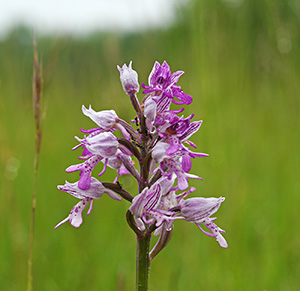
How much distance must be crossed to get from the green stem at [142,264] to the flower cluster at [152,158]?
20 mm

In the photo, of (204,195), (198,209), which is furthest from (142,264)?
(204,195)

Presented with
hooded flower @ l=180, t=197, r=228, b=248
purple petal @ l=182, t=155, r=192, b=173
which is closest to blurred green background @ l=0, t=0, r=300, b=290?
hooded flower @ l=180, t=197, r=228, b=248

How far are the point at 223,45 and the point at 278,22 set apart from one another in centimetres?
36

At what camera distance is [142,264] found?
904 millimetres

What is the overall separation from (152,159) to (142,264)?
21cm

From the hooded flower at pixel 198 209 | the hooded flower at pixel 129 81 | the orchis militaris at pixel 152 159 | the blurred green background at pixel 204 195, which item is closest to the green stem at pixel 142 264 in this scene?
the orchis militaris at pixel 152 159

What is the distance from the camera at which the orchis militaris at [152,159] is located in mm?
921

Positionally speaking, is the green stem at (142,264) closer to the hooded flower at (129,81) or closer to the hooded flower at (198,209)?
the hooded flower at (198,209)

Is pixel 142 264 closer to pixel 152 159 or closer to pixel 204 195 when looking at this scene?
pixel 152 159

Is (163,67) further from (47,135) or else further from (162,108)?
(47,135)

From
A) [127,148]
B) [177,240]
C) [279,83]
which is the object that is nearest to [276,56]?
[279,83]

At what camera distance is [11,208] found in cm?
159

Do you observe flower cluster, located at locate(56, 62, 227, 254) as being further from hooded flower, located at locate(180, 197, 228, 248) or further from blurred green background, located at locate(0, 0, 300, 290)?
blurred green background, located at locate(0, 0, 300, 290)

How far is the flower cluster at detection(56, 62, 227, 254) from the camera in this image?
0.92 metres
